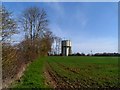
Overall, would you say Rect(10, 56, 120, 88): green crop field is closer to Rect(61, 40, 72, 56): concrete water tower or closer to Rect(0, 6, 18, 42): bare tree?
Rect(0, 6, 18, 42): bare tree

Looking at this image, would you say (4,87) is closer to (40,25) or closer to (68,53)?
(40,25)

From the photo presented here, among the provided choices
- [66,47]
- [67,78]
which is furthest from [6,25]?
[66,47]

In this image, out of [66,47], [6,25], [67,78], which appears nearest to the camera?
[6,25]

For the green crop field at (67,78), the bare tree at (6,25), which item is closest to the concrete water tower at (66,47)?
the green crop field at (67,78)

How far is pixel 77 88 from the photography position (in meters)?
12.7

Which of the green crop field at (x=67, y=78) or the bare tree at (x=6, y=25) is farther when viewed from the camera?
the green crop field at (x=67, y=78)

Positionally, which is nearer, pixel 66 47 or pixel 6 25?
pixel 6 25

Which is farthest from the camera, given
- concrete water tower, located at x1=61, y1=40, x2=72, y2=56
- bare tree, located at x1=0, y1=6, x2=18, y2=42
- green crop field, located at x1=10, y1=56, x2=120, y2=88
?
concrete water tower, located at x1=61, y1=40, x2=72, y2=56

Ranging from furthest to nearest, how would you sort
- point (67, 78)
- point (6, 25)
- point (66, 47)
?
point (66, 47)
point (67, 78)
point (6, 25)

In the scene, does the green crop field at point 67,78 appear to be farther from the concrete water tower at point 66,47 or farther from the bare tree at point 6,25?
the concrete water tower at point 66,47

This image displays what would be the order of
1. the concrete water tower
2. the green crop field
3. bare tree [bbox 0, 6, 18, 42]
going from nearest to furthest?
bare tree [bbox 0, 6, 18, 42] → the green crop field → the concrete water tower

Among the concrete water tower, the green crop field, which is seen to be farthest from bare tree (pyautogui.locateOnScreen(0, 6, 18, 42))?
the concrete water tower

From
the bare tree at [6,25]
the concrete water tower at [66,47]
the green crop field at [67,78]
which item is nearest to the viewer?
the bare tree at [6,25]

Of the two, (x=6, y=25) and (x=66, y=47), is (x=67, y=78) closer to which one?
(x=6, y=25)
